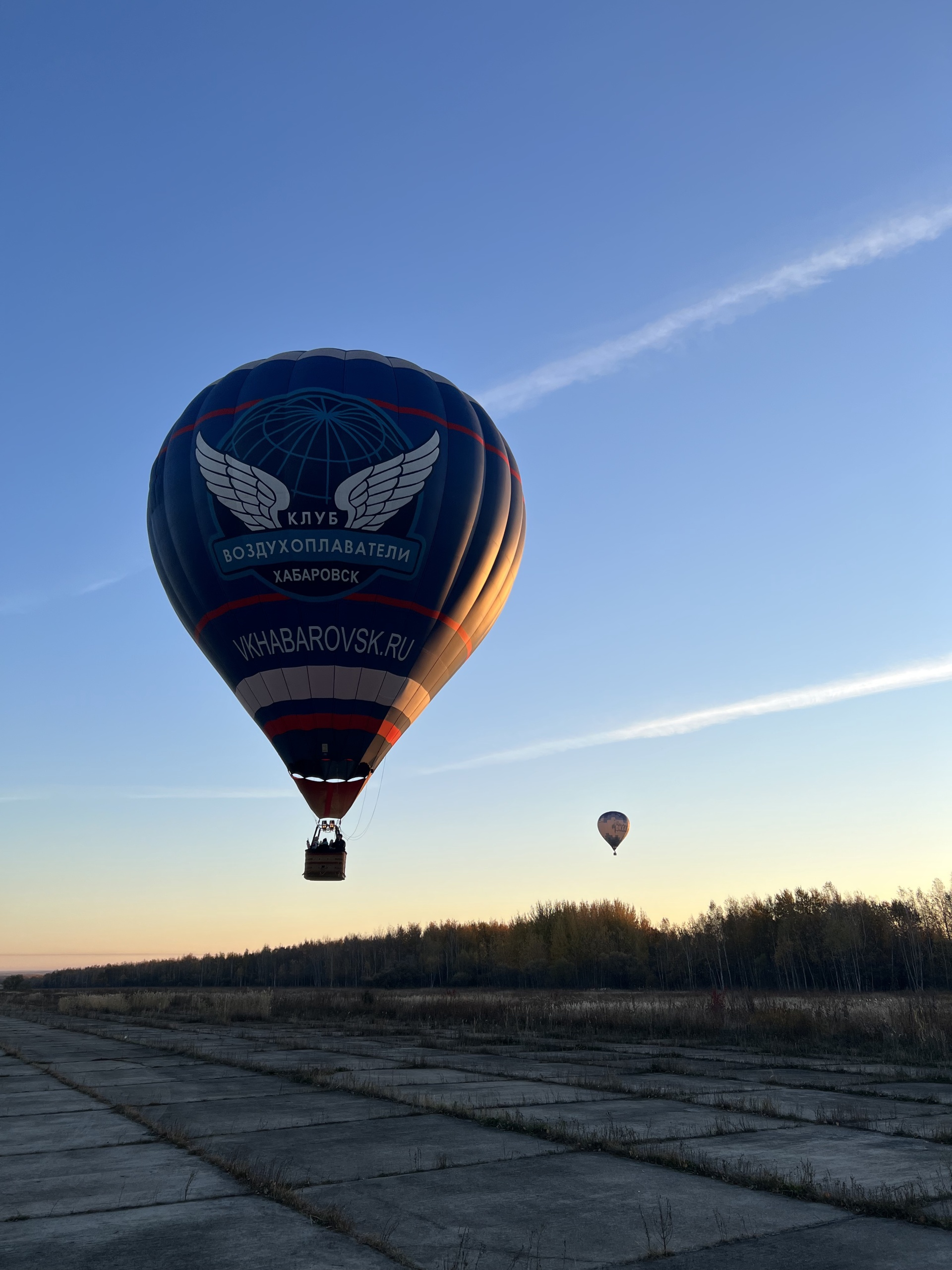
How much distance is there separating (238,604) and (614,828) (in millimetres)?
50612

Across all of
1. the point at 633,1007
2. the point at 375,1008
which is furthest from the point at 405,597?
the point at 375,1008

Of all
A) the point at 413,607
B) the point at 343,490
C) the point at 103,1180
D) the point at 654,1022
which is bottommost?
the point at 103,1180

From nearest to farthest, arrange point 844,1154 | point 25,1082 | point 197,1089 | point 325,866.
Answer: point 844,1154
point 197,1089
point 25,1082
point 325,866

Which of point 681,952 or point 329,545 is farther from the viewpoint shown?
point 681,952

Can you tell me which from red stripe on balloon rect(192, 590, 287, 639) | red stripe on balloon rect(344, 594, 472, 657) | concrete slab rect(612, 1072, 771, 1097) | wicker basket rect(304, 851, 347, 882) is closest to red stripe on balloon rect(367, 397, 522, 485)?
red stripe on balloon rect(344, 594, 472, 657)

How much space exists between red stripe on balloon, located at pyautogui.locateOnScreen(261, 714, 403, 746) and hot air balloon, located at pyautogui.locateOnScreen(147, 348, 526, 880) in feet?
0.15

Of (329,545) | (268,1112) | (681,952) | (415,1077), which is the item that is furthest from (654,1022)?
(681,952)

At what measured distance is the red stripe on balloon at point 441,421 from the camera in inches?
841

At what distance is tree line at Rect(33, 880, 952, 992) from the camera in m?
76.7

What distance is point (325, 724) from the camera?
20781mm

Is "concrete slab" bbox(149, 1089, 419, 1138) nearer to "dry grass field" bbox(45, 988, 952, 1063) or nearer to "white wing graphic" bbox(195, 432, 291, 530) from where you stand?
"dry grass field" bbox(45, 988, 952, 1063)

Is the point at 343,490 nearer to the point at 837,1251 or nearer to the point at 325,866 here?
the point at 325,866

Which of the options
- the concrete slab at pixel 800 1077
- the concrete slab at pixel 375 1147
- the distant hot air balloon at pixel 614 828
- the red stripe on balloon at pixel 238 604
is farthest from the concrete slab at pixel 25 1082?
the distant hot air balloon at pixel 614 828

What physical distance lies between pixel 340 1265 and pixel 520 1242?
1308mm
